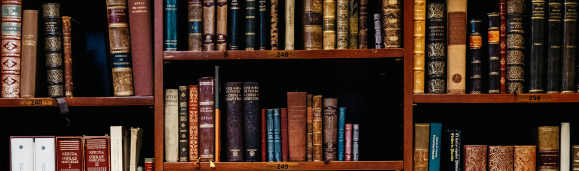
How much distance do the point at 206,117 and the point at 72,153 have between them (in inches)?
16.6

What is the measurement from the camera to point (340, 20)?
118 centimetres

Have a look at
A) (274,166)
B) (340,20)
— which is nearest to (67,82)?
(274,166)

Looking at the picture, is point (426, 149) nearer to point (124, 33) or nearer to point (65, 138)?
point (124, 33)

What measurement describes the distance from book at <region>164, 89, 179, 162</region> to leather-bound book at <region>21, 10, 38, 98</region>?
399mm

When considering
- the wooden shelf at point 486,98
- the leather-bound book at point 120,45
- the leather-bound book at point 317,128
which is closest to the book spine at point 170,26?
the leather-bound book at point 120,45

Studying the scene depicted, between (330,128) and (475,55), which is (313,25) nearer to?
(330,128)

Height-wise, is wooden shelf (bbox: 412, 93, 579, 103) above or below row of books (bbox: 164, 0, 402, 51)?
below

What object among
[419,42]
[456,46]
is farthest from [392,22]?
[456,46]

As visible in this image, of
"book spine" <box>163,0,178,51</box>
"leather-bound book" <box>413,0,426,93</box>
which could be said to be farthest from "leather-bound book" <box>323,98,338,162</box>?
"book spine" <box>163,0,178,51</box>

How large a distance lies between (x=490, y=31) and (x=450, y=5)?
14 centimetres

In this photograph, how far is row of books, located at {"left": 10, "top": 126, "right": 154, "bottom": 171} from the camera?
120cm

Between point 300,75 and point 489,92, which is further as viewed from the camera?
point 300,75

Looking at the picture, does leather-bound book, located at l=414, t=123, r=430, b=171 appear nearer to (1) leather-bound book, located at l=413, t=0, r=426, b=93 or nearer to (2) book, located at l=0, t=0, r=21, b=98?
(1) leather-bound book, located at l=413, t=0, r=426, b=93

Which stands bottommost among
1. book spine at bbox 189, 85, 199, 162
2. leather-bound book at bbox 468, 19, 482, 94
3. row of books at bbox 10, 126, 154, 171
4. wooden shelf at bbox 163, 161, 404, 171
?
wooden shelf at bbox 163, 161, 404, 171
